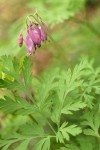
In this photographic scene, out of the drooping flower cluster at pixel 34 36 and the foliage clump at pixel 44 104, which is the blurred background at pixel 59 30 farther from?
the foliage clump at pixel 44 104

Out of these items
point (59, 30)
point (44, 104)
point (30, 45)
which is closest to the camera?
point (44, 104)

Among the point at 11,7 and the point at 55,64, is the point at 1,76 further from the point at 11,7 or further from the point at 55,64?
the point at 11,7

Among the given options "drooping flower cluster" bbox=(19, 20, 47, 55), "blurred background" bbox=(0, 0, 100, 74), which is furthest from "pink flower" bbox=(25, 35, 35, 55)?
"blurred background" bbox=(0, 0, 100, 74)

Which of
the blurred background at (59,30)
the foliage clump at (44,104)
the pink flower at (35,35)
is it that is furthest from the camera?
the blurred background at (59,30)

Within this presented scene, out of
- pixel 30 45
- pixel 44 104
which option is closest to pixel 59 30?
pixel 30 45

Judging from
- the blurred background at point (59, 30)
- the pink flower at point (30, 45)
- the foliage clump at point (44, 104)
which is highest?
the blurred background at point (59, 30)

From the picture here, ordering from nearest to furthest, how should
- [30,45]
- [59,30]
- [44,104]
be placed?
[44,104]
[30,45]
[59,30]

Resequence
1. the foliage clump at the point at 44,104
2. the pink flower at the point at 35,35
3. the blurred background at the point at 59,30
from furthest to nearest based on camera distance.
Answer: the blurred background at the point at 59,30 < the pink flower at the point at 35,35 < the foliage clump at the point at 44,104

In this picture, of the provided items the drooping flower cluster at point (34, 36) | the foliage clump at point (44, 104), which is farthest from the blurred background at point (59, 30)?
the foliage clump at point (44, 104)

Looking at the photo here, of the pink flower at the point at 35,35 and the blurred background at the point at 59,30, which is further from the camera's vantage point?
the blurred background at the point at 59,30

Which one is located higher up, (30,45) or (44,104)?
(30,45)

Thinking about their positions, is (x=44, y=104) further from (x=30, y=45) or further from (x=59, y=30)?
(x=59, y=30)
